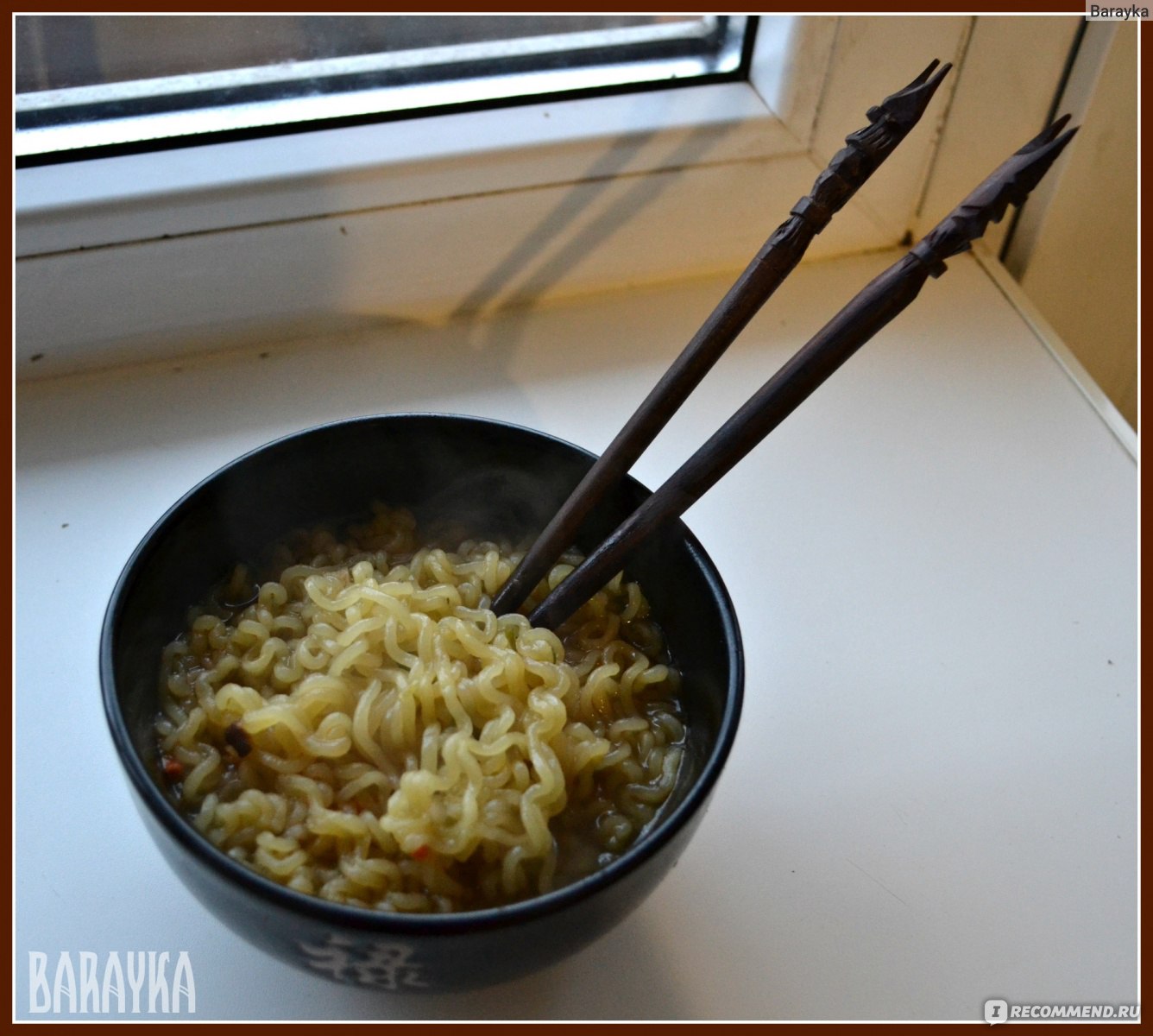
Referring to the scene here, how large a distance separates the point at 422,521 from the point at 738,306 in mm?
284

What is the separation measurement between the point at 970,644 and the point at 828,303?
0.40 metres

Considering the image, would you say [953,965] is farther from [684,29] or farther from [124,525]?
[684,29]

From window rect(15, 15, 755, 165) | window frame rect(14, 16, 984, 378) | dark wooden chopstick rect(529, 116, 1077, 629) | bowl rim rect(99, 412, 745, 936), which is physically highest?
window rect(15, 15, 755, 165)

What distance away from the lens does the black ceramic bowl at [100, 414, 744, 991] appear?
559 mm

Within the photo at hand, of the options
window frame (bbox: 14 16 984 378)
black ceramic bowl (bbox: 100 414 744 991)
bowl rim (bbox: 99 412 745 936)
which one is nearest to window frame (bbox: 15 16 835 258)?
window frame (bbox: 14 16 984 378)

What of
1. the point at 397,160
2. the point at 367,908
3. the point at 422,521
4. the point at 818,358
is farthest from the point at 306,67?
the point at 367,908

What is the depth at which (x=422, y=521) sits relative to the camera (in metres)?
0.84

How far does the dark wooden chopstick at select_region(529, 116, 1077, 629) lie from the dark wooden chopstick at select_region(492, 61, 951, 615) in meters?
0.03

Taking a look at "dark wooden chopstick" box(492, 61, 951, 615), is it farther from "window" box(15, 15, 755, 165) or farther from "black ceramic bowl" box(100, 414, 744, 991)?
"window" box(15, 15, 755, 165)

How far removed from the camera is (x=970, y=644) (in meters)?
0.91

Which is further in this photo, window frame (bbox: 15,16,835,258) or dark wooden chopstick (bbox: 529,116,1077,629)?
window frame (bbox: 15,16,835,258)

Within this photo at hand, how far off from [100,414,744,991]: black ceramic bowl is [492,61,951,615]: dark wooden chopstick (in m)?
0.04

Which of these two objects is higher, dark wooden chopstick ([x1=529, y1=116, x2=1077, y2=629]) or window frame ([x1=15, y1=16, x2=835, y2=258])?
window frame ([x1=15, y1=16, x2=835, y2=258])

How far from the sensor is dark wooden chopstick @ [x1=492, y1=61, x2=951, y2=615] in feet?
2.09
